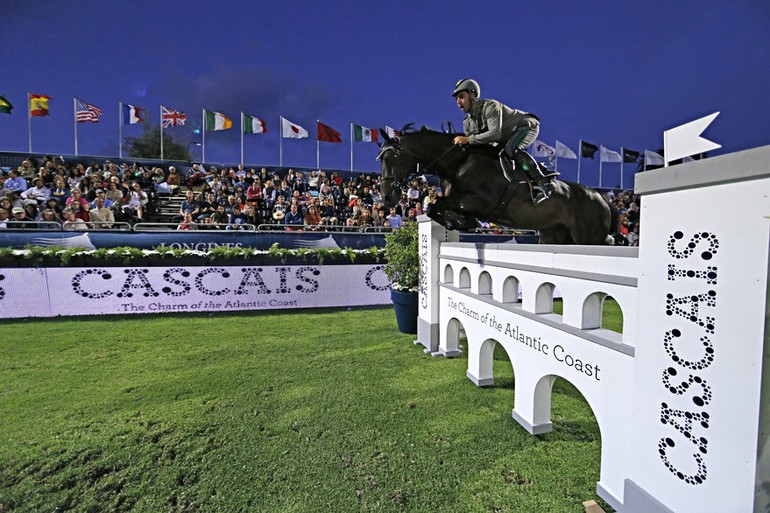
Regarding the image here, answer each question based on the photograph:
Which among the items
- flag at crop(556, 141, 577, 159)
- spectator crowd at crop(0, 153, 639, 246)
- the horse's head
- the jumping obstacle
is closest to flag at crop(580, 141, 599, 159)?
flag at crop(556, 141, 577, 159)

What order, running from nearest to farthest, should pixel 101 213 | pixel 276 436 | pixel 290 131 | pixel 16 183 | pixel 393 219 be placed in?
1. pixel 276 436
2. pixel 101 213
3. pixel 16 183
4. pixel 393 219
5. pixel 290 131

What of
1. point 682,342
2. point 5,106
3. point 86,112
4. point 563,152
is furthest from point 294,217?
point 563,152

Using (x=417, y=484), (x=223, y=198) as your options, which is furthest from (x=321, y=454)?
(x=223, y=198)

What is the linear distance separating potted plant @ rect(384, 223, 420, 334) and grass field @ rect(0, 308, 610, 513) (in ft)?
2.35

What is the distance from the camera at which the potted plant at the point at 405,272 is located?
449cm

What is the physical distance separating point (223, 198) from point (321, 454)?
9.73m

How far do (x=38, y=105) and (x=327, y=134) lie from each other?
10.4 m

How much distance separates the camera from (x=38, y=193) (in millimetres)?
8430

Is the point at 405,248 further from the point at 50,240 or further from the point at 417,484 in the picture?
the point at 50,240

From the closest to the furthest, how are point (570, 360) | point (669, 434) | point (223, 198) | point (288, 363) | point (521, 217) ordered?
point (669, 434) → point (570, 360) → point (288, 363) → point (521, 217) → point (223, 198)

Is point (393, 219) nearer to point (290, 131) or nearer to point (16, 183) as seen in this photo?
point (290, 131)

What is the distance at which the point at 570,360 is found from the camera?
6.54 ft

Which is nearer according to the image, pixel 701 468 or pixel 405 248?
pixel 701 468

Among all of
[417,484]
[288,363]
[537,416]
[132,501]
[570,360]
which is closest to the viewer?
[132,501]
